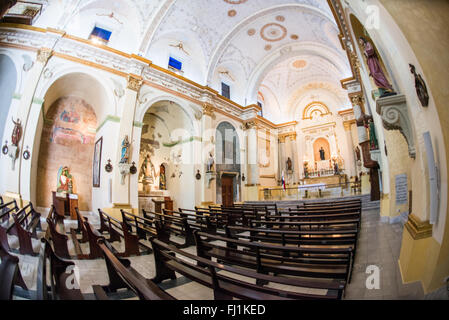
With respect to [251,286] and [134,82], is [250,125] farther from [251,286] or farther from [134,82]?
[251,286]

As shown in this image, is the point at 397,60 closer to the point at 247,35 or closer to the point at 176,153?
the point at 176,153

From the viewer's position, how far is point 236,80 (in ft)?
44.7

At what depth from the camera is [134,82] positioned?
835 centimetres

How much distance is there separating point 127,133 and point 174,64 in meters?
5.13

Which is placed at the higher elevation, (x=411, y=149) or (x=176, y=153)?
(x=176, y=153)

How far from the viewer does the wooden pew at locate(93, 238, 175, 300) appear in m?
1.11

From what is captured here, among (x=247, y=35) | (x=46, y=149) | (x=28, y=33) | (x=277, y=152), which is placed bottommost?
(x=46, y=149)

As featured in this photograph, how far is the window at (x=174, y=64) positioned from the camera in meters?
10.2

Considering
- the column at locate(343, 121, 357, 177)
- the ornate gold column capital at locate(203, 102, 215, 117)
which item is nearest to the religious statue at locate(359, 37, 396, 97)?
the ornate gold column capital at locate(203, 102, 215, 117)

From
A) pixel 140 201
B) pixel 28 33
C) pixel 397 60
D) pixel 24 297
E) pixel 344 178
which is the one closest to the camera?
pixel 24 297

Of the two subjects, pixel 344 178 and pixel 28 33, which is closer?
pixel 28 33
